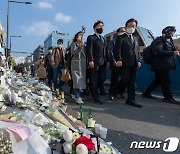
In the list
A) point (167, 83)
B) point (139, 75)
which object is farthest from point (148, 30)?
point (167, 83)

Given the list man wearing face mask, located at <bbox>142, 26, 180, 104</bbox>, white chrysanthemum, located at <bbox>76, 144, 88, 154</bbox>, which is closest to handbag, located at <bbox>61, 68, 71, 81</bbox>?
man wearing face mask, located at <bbox>142, 26, 180, 104</bbox>

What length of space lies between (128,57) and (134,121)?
1.76 meters

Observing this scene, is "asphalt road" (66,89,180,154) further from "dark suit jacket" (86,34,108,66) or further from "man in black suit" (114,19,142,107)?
"dark suit jacket" (86,34,108,66)

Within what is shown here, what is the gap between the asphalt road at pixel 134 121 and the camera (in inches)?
138

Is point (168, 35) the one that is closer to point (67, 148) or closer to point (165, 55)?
point (165, 55)

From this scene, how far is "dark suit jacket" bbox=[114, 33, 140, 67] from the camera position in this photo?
582cm

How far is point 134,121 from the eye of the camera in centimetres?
452

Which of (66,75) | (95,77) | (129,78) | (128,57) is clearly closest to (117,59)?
(128,57)

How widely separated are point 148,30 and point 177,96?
3.15m

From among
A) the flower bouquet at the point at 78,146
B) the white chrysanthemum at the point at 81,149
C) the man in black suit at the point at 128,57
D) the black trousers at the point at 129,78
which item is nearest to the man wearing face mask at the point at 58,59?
the man in black suit at the point at 128,57

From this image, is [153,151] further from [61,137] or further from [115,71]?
[115,71]

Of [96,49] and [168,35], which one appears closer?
[96,49]

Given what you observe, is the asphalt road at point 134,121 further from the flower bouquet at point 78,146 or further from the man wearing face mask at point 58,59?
the man wearing face mask at point 58,59

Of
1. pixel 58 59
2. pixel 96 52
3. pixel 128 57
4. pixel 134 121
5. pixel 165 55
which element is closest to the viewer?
pixel 134 121
